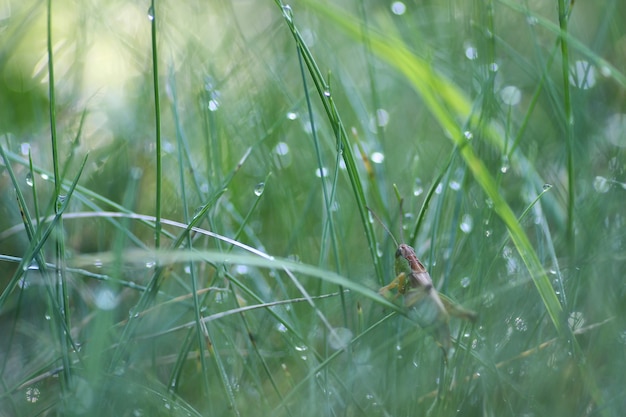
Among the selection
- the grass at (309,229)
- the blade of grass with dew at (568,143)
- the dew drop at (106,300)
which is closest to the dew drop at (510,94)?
the grass at (309,229)

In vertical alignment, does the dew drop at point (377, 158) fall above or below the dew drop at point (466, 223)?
above

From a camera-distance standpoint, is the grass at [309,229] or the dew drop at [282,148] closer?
the grass at [309,229]

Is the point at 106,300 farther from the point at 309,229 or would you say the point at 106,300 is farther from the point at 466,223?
the point at 466,223

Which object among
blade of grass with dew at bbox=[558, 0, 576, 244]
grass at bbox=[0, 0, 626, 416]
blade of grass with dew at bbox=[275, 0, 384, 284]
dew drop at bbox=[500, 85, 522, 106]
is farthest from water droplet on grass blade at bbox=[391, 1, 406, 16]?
blade of grass with dew at bbox=[275, 0, 384, 284]

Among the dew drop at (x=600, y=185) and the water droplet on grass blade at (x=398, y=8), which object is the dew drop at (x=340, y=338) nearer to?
the dew drop at (x=600, y=185)

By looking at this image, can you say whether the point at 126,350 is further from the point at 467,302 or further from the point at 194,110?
the point at 194,110

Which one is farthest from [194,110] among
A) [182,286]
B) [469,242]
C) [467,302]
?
[467,302]

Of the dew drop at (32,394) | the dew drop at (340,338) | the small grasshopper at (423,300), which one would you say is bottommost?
the dew drop at (32,394)
